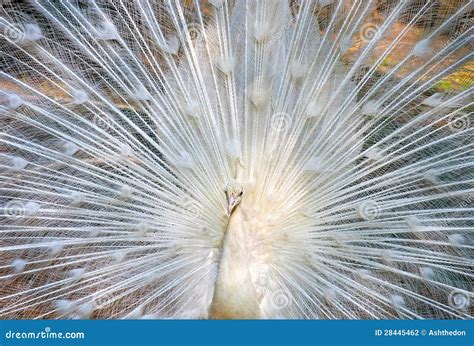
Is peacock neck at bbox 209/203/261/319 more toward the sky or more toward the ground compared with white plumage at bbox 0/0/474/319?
more toward the ground

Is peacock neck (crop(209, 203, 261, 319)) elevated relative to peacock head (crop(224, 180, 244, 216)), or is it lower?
lower

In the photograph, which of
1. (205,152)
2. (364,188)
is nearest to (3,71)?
(205,152)

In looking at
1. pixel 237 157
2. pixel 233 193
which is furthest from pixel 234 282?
pixel 237 157

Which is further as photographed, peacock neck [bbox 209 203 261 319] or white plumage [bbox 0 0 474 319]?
white plumage [bbox 0 0 474 319]

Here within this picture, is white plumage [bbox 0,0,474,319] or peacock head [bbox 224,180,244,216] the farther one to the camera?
white plumage [bbox 0,0,474,319]

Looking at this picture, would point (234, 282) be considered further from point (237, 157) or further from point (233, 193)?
point (237, 157)

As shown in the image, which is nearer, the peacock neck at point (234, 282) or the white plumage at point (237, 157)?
the peacock neck at point (234, 282)

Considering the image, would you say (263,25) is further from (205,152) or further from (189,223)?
(189,223)
